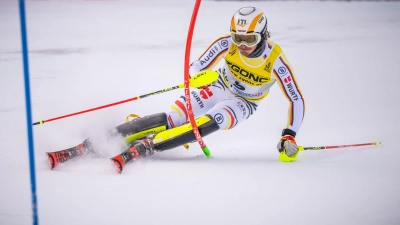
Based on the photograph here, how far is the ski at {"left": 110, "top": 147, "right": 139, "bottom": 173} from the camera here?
4547 mm

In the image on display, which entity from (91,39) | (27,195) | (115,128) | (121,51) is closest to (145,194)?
(27,195)

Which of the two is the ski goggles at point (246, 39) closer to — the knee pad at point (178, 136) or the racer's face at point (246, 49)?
the racer's face at point (246, 49)

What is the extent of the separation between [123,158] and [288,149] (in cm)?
136

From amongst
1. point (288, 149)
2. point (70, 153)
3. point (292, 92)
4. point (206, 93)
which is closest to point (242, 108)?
point (206, 93)

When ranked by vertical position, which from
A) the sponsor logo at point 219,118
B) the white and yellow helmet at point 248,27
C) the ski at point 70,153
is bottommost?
the ski at point 70,153

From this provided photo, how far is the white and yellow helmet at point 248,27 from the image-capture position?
486 centimetres

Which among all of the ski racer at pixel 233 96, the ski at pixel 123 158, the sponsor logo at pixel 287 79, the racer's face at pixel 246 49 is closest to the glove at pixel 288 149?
the ski racer at pixel 233 96

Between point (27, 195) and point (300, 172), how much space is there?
2057 millimetres

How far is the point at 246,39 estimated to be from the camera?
16.2 feet

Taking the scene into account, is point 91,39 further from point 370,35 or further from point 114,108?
point 370,35

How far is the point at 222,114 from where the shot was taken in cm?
509

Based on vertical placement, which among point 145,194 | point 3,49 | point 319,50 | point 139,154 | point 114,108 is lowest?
point 145,194

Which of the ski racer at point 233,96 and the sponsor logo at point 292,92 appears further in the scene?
the sponsor logo at point 292,92

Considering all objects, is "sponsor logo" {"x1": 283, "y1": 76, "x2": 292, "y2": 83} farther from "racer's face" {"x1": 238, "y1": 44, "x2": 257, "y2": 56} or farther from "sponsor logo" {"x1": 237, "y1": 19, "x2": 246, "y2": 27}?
"sponsor logo" {"x1": 237, "y1": 19, "x2": 246, "y2": 27}
